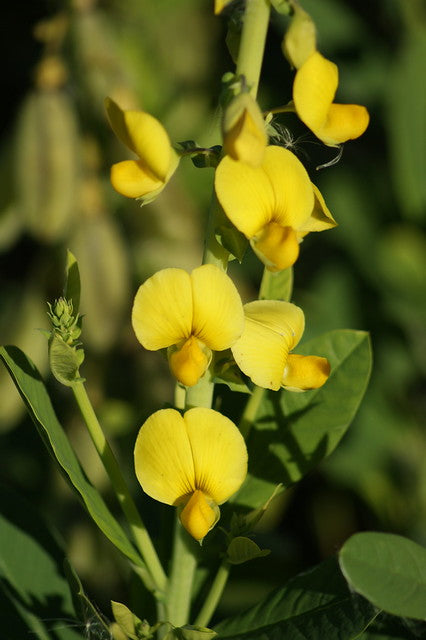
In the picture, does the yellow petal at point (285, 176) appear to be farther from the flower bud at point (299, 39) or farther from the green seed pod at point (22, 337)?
the green seed pod at point (22, 337)

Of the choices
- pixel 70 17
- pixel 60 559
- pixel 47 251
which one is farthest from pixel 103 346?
pixel 60 559

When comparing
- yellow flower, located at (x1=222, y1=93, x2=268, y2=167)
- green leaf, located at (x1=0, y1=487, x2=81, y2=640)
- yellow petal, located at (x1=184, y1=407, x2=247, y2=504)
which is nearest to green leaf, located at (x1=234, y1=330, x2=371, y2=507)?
yellow petal, located at (x1=184, y1=407, x2=247, y2=504)

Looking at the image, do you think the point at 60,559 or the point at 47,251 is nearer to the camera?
the point at 60,559

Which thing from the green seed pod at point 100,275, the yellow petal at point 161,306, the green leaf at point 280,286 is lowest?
the green seed pod at point 100,275

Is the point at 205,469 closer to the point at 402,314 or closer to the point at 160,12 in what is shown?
the point at 402,314

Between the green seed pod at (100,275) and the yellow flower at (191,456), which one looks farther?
the green seed pod at (100,275)

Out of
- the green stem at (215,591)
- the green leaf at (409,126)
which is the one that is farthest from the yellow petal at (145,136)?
the green leaf at (409,126)

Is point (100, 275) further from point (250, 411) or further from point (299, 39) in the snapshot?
point (299, 39)

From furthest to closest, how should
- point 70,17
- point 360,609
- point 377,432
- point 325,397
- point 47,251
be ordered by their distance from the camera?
point 377,432 → point 47,251 → point 70,17 → point 325,397 → point 360,609
